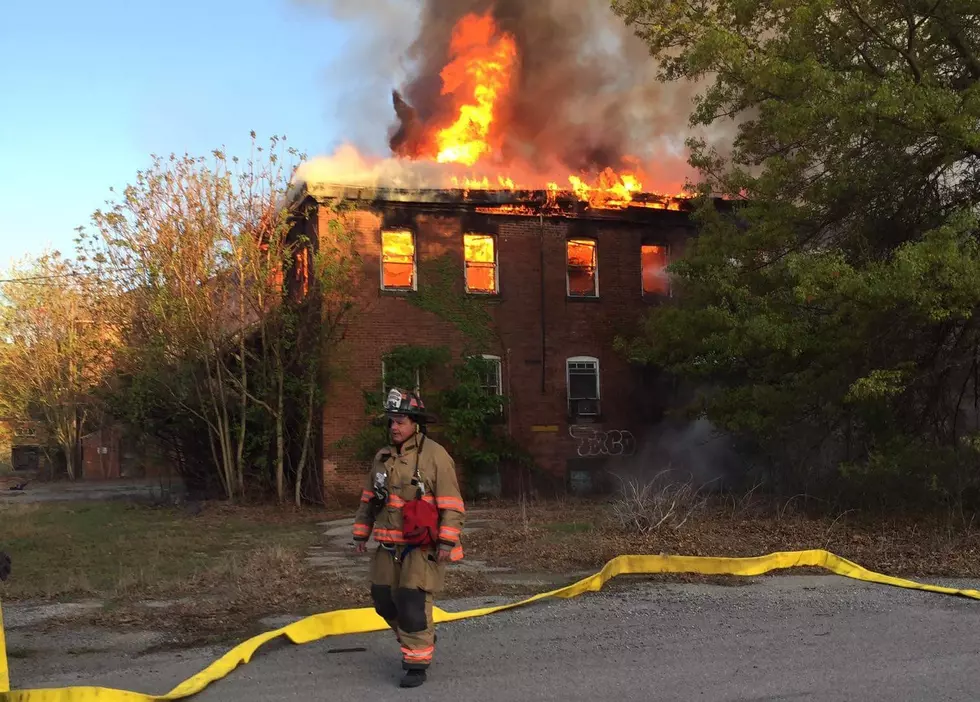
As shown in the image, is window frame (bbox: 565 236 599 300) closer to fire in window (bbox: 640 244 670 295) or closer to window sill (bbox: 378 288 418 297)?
fire in window (bbox: 640 244 670 295)

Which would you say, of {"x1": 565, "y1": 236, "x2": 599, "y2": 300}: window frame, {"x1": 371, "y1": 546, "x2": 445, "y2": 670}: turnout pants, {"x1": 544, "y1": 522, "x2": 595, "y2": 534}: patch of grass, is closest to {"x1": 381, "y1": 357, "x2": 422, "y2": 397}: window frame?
{"x1": 565, "y1": 236, "x2": 599, "y2": 300}: window frame

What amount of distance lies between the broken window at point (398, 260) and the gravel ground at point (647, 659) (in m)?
12.6

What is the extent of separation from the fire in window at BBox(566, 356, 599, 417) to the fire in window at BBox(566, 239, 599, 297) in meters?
1.61

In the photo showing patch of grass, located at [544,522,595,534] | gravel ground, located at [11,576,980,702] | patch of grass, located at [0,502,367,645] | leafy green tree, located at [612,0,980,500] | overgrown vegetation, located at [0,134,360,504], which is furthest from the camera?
overgrown vegetation, located at [0,134,360,504]

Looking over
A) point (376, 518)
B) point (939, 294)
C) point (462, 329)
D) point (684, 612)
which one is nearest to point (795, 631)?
point (684, 612)

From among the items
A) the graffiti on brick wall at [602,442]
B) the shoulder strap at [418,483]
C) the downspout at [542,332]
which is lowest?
the graffiti on brick wall at [602,442]

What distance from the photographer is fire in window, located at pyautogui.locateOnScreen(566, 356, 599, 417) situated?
66.3ft

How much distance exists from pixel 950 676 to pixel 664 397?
1601 centimetres

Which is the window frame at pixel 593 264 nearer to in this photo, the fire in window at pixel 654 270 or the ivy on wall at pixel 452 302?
the fire in window at pixel 654 270

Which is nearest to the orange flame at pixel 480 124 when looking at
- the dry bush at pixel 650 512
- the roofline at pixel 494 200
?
the roofline at pixel 494 200

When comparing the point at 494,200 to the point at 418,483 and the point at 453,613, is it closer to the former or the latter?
the point at 453,613

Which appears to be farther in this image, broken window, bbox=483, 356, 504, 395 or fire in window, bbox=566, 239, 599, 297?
fire in window, bbox=566, 239, 599, 297

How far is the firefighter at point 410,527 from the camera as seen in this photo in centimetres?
507

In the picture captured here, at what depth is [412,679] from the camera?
5.02 m
